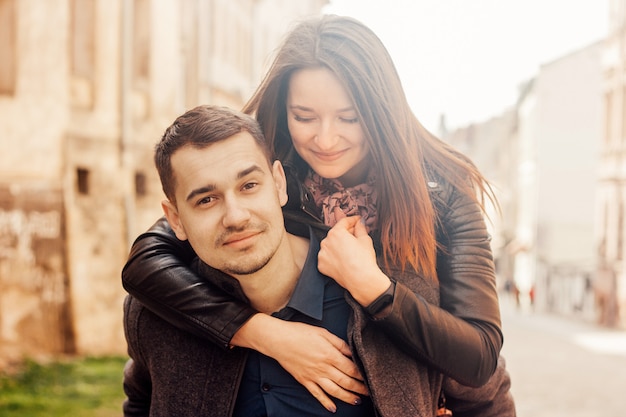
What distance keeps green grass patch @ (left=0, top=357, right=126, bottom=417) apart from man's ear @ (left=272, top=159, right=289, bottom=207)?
5666mm

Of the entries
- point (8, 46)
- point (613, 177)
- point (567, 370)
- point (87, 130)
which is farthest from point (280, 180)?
point (613, 177)

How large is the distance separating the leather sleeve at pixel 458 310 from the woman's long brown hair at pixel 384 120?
0.07 m

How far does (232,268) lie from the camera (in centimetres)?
229

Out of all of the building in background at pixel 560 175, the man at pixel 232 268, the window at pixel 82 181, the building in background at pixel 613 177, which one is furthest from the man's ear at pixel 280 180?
the building in background at pixel 560 175

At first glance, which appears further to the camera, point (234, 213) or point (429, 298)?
point (429, 298)

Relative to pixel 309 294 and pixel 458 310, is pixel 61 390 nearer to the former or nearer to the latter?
pixel 309 294

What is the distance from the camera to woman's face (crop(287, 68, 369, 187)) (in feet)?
7.80

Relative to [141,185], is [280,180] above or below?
above

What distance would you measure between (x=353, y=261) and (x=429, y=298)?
31cm

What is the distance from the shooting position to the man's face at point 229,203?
7.32 ft

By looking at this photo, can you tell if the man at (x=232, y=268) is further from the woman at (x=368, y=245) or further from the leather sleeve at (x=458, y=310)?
the leather sleeve at (x=458, y=310)

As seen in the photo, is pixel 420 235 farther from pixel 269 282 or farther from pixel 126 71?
pixel 126 71

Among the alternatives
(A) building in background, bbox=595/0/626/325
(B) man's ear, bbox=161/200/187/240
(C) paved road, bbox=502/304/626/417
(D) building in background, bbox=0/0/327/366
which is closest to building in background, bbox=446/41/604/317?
(A) building in background, bbox=595/0/626/325

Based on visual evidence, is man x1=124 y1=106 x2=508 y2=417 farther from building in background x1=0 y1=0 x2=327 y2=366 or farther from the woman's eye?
building in background x1=0 y1=0 x2=327 y2=366
